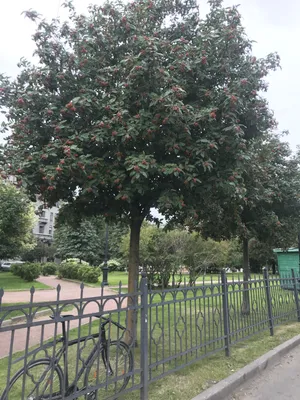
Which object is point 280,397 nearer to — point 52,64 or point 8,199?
point 52,64

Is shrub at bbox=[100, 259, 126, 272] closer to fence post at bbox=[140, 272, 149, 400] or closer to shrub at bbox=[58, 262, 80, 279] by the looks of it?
shrub at bbox=[58, 262, 80, 279]

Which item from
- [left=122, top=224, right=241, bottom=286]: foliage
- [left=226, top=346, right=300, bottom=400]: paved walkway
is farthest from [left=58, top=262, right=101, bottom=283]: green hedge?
[left=226, top=346, right=300, bottom=400]: paved walkway

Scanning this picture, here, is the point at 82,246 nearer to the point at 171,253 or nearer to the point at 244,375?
the point at 171,253

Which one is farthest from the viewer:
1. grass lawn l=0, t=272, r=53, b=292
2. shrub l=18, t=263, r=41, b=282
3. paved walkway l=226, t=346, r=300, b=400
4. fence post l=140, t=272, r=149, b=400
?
shrub l=18, t=263, r=41, b=282

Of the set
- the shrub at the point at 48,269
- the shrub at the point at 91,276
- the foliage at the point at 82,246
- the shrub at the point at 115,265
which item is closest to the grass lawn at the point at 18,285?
the shrub at the point at 91,276

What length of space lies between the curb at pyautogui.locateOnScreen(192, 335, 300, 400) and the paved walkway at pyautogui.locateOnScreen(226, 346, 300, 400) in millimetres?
71

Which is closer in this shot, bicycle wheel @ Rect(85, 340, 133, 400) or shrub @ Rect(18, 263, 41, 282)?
bicycle wheel @ Rect(85, 340, 133, 400)

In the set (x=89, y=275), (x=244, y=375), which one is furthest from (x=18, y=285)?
(x=244, y=375)

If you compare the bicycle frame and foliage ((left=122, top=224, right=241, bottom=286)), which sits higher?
foliage ((left=122, top=224, right=241, bottom=286))

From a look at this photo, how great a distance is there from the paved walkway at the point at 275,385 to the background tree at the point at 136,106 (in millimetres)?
1789

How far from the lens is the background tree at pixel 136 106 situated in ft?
14.2

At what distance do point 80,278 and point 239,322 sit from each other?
62.8 feet

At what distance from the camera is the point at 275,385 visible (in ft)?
14.8

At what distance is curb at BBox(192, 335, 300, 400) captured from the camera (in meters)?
3.89
